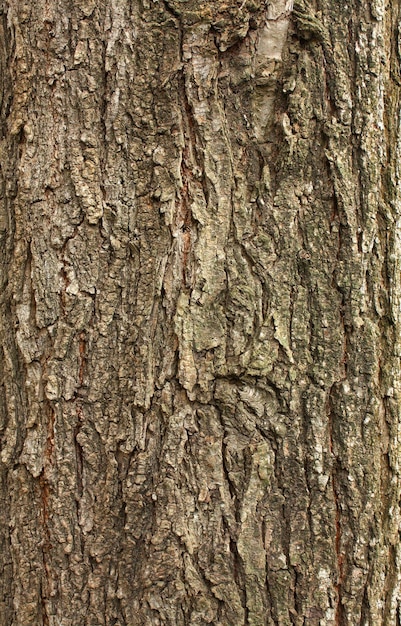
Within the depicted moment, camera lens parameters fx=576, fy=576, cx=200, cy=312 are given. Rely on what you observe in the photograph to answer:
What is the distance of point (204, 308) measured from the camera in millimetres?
1464

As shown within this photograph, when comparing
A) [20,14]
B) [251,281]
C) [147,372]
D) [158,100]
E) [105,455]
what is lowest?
[105,455]

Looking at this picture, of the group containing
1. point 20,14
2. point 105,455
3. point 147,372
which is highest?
point 20,14

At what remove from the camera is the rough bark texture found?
1.46 m

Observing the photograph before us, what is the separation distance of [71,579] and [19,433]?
406 millimetres

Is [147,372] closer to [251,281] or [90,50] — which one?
[251,281]

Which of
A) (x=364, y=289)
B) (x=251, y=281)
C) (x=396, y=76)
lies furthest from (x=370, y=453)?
(x=396, y=76)

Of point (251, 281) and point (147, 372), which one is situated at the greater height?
point (251, 281)

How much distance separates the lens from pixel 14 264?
1.56m

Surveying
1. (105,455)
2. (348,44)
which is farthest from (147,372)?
(348,44)

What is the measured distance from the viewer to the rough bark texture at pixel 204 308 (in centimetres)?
146

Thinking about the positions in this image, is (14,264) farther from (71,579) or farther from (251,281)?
(71,579)

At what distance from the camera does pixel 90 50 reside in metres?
1.47

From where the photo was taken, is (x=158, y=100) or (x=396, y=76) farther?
(x=396, y=76)

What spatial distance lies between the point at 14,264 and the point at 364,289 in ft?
3.08
